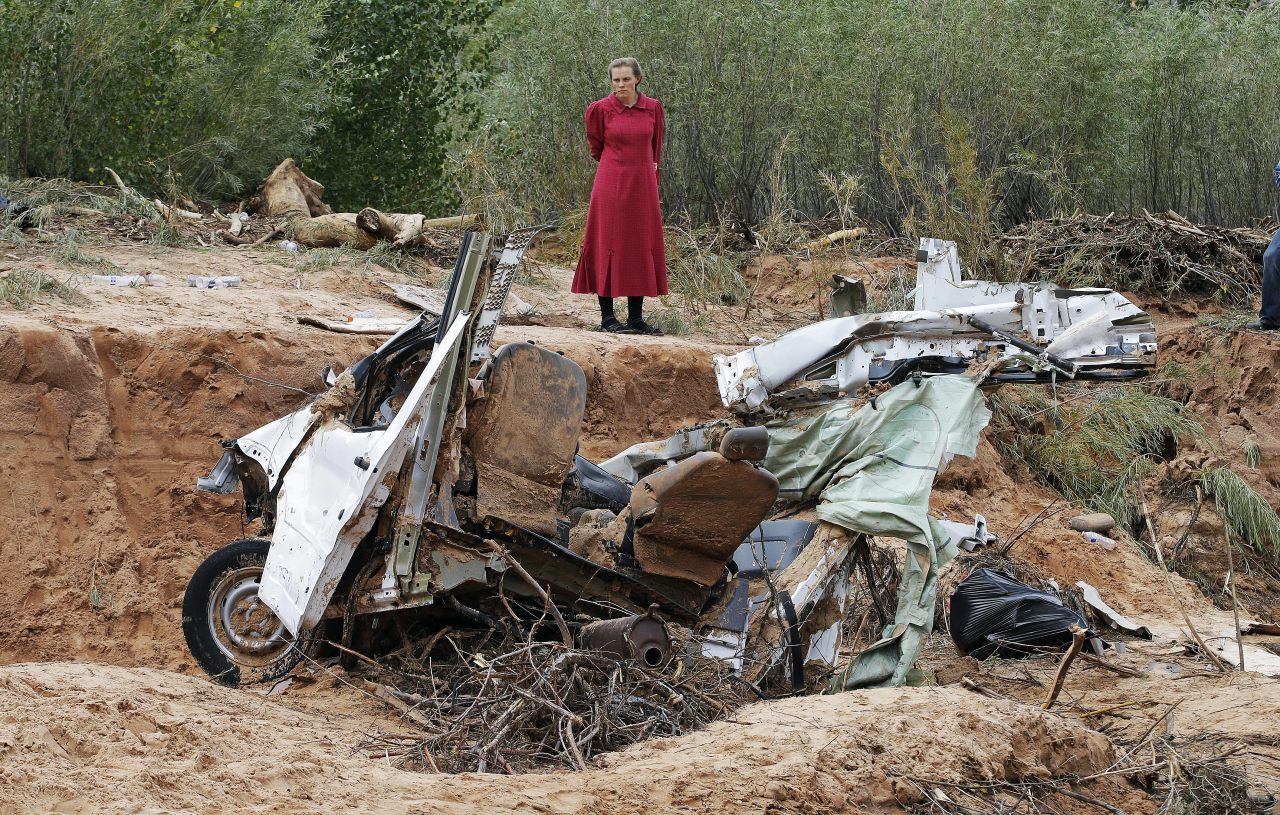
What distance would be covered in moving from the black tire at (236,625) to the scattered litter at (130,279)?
3.65m

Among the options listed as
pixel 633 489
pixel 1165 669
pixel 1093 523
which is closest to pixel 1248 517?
pixel 1093 523

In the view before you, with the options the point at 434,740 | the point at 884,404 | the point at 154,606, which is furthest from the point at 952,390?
the point at 154,606

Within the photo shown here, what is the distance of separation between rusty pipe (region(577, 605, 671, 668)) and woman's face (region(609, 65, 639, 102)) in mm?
5176

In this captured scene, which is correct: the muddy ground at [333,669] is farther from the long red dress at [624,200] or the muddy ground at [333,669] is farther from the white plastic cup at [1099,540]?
the long red dress at [624,200]

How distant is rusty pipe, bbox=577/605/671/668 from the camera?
17.7ft

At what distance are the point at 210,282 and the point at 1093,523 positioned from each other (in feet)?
21.2

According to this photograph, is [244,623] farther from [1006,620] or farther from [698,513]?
[1006,620]

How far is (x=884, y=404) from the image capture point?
6215mm

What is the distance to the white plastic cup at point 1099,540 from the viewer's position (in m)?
9.45

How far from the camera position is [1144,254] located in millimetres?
12922

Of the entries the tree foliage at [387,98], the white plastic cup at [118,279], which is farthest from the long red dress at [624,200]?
the tree foliage at [387,98]

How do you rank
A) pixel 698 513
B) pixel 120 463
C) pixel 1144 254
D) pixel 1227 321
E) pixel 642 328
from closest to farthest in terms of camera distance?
pixel 698 513 < pixel 120 463 < pixel 642 328 < pixel 1227 321 < pixel 1144 254

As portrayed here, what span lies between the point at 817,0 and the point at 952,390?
9.03 meters

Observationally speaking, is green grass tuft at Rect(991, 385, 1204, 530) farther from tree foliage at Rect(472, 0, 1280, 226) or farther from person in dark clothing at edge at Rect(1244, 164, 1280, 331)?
A: tree foliage at Rect(472, 0, 1280, 226)
